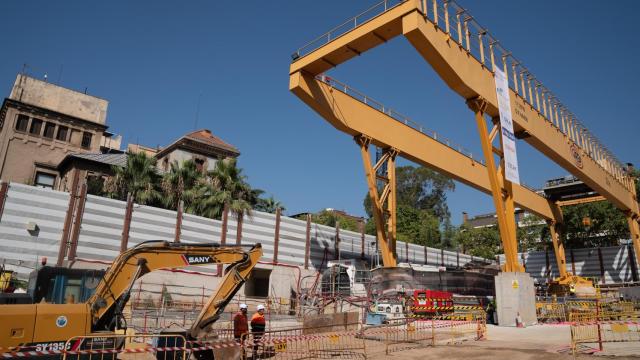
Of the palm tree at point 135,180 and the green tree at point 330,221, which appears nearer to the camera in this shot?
the palm tree at point 135,180

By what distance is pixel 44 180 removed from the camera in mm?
38406

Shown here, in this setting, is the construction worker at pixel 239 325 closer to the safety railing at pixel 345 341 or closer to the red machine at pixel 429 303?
the safety railing at pixel 345 341

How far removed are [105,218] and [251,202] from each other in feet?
31.2

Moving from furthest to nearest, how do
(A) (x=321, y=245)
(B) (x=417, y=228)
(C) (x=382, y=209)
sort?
(B) (x=417, y=228)
(A) (x=321, y=245)
(C) (x=382, y=209)

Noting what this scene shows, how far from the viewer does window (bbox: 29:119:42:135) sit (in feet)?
128

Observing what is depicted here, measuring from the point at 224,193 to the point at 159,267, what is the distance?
1717 cm

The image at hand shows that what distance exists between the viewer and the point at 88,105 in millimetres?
43906

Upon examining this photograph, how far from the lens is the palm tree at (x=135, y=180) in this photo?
2573 centimetres

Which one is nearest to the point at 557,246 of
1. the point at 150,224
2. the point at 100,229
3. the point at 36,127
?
the point at 150,224

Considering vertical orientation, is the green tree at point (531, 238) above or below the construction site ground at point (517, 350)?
above

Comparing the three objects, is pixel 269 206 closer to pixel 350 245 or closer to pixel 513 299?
pixel 350 245

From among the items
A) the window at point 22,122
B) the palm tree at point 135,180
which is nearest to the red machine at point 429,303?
the palm tree at point 135,180

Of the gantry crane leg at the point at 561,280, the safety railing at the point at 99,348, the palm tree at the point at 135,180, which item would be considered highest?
the palm tree at the point at 135,180

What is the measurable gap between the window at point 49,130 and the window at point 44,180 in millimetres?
3619
